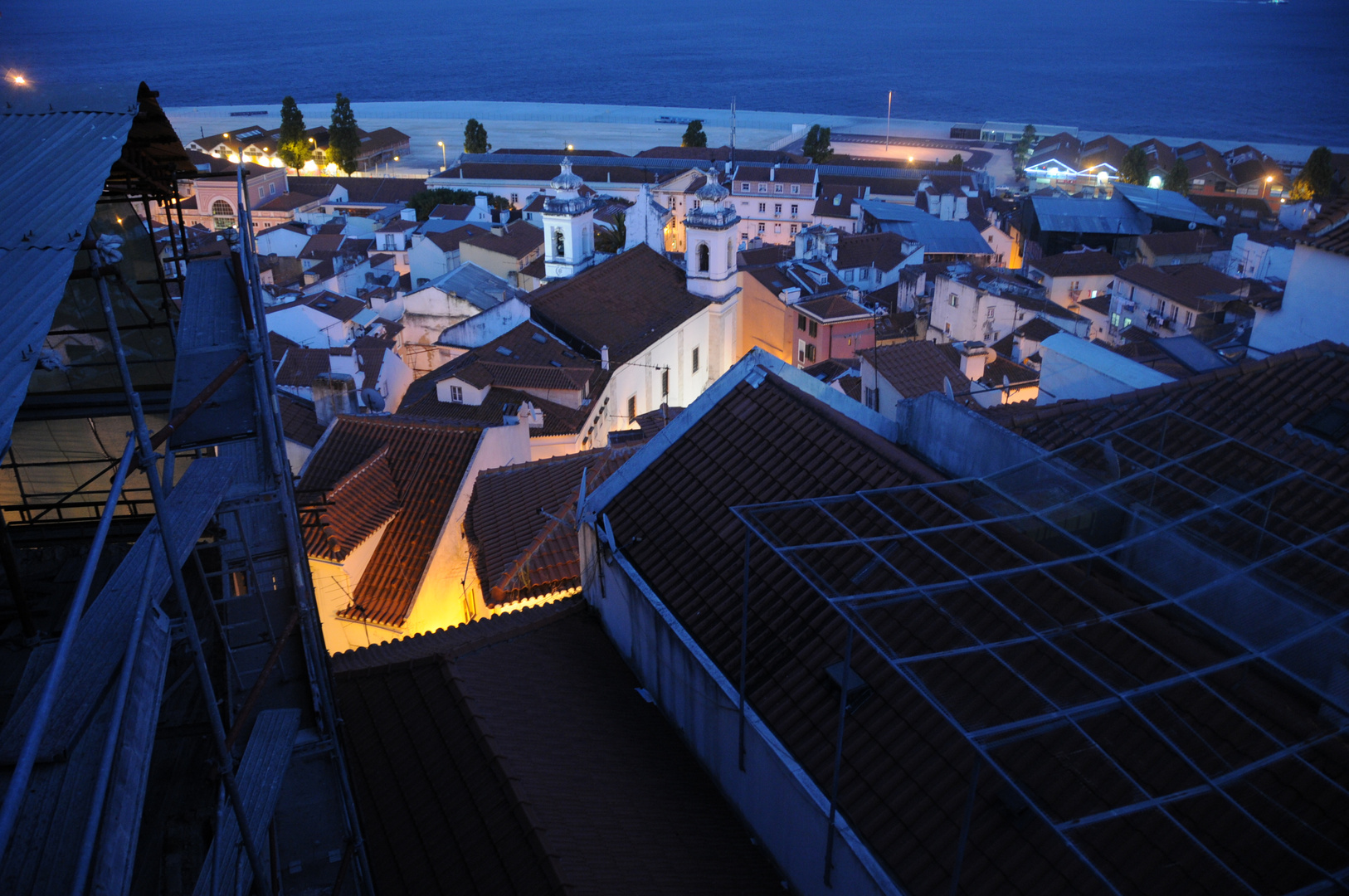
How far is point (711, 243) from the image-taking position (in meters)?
29.9

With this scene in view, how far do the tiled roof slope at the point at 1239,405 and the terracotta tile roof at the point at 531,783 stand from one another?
4.91 metres

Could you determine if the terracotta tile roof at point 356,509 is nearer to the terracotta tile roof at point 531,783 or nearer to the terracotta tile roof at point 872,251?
the terracotta tile roof at point 531,783

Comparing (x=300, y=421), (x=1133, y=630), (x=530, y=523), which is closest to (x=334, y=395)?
(x=300, y=421)

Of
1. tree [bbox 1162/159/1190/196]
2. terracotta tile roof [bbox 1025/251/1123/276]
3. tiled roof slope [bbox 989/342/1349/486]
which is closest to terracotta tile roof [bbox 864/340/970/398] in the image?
tiled roof slope [bbox 989/342/1349/486]

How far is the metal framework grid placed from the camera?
5016 millimetres

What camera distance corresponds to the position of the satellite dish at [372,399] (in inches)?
960

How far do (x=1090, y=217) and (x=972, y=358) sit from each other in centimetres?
2907

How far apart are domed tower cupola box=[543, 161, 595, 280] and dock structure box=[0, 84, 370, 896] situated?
23815 mm

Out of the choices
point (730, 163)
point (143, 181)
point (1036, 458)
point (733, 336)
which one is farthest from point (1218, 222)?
point (143, 181)

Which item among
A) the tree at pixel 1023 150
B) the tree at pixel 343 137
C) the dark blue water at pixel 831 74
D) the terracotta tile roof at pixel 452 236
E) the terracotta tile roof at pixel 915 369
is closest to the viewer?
the terracotta tile roof at pixel 915 369

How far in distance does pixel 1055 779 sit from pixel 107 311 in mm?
5447

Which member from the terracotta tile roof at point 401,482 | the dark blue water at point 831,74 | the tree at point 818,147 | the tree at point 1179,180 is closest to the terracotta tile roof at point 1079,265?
the tree at point 1179,180

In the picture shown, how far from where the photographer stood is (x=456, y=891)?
6.90 m

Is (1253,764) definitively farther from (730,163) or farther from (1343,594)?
(730,163)
